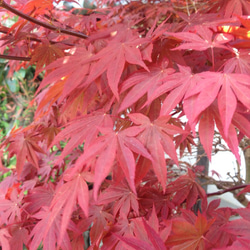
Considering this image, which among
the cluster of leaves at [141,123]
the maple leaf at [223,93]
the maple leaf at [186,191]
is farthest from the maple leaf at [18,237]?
the maple leaf at [223,93]

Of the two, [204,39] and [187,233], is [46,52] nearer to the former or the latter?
[204,39]

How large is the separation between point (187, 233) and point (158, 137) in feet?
0.55

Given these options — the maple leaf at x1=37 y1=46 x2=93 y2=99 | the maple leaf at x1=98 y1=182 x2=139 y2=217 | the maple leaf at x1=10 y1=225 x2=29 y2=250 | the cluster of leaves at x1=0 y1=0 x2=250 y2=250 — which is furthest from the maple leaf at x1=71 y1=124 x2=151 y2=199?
the maple leaf at x1=10 y1=225 x2=29 y2=250

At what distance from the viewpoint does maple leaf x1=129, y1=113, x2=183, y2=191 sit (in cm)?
37

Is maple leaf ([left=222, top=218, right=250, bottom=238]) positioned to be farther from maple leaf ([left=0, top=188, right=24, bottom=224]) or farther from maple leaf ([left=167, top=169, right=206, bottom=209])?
maple leaf ([left=0, top=188, right=24, bottom=224])

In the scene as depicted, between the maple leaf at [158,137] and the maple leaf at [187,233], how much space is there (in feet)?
0.37

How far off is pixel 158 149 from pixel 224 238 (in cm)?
27

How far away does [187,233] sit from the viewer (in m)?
0.42

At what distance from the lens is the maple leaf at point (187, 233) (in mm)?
411

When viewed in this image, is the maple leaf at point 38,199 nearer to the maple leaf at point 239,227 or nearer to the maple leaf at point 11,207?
the maple leaf at point 11,207

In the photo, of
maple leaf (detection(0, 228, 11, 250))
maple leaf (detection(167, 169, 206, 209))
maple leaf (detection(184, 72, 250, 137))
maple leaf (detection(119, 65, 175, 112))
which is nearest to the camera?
maple leaf (detection(184, 72, 250, 137))

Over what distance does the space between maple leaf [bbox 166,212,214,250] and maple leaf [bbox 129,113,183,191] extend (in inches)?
4.5

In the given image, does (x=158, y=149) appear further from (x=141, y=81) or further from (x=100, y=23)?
(x=100, y=23)

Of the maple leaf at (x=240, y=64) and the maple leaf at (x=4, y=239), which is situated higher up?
the maple leaf at (x=240, y=64)
